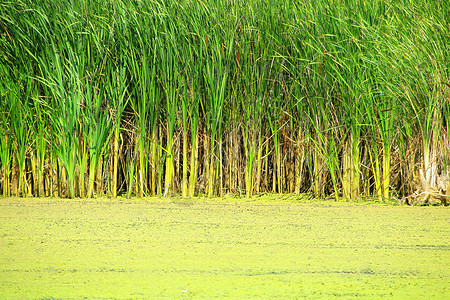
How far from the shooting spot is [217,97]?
365 cm

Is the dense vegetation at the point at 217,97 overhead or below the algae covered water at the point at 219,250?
overhead

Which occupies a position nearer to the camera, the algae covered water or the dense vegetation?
the algae covered water

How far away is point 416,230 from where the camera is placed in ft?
8.70

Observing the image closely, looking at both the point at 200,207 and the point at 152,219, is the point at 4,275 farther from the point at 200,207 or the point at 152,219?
the point at 200,207

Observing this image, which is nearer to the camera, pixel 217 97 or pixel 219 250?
pixel 219 250

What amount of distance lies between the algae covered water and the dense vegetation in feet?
1.23

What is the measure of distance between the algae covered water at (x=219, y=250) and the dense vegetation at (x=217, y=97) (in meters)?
0.37

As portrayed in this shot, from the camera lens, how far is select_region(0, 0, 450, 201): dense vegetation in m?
3.51

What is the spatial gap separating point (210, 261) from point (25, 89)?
2.12 metres

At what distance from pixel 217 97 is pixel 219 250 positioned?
5.26 feet

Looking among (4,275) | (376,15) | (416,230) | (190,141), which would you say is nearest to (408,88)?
(376,15)

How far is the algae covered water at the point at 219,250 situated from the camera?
1.73 m

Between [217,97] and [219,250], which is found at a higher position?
[217,97]

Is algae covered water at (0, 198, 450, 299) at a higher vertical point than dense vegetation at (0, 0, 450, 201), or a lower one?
lower
